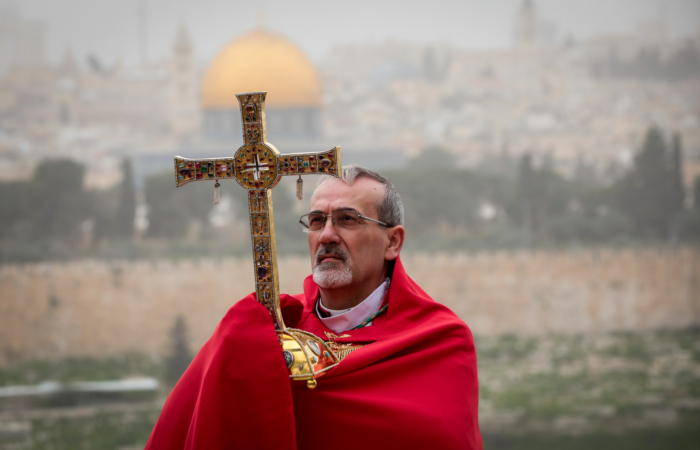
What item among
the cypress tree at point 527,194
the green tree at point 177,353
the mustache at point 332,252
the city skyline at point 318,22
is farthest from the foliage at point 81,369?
the mustache at point 332,252

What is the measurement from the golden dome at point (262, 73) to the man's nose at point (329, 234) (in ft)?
85.9

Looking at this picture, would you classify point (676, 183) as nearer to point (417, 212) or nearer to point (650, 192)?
point (650, 192)

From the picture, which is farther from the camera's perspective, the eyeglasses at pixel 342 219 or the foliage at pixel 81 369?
the foliage at pixel 81 369

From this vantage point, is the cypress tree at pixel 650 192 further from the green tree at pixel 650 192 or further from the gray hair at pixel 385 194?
the gray hair at pixel 385 194

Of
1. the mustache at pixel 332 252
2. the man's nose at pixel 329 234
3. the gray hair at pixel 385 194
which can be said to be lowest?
the mustache at pixel 332 252

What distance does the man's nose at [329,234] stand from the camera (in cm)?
198

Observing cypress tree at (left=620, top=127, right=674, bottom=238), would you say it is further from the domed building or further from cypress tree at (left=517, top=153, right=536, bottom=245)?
the domed building

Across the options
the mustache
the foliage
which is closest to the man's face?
the mustache

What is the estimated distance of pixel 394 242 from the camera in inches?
83.4

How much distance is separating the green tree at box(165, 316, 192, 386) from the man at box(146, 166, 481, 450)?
1672cm

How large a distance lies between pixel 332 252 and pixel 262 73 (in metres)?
26.8

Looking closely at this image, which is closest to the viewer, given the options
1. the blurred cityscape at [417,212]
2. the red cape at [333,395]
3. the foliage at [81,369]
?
the red cape at [333,395]

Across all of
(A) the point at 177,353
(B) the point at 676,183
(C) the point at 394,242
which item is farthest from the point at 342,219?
(B) the point at 676,183

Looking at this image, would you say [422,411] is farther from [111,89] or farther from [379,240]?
[111,89]
